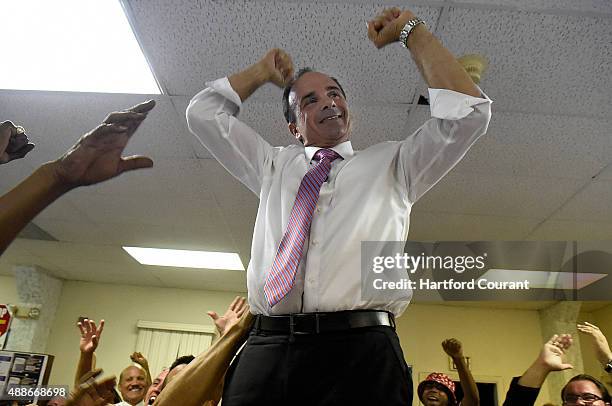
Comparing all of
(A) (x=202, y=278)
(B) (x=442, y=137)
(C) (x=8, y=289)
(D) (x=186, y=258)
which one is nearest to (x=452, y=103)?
(B) (x=442, y=137)

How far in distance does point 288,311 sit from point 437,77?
0.62 m

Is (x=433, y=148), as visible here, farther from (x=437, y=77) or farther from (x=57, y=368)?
(x=57, y=368)

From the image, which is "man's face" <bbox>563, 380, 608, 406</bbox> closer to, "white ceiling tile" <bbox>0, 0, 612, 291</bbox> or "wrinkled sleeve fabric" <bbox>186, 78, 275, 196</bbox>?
"white ceiling tile" <bbox>0, 0, 612, 291</bbox>

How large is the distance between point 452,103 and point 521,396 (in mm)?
1627

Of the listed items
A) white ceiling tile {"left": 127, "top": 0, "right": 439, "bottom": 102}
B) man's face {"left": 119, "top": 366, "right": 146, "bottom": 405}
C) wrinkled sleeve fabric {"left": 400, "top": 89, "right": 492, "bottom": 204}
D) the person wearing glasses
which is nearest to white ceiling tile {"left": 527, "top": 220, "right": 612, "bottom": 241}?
the person wearing glasses

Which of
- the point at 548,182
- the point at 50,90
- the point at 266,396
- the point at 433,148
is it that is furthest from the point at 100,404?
the point at 548,182

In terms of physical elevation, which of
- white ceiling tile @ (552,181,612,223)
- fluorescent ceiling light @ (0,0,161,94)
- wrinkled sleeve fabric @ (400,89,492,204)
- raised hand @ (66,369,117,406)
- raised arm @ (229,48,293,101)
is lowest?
raised hand @ (66,369,117,406)

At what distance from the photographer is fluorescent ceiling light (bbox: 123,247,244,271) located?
5312mm

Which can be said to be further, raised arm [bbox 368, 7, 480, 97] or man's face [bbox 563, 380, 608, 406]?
man's face [bbox 563, 380, 608, 406]

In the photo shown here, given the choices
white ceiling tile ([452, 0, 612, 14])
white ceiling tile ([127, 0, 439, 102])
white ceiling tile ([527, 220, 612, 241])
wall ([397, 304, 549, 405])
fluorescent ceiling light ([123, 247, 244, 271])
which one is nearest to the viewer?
white ceiling tile ([452, 0, 612, 14])

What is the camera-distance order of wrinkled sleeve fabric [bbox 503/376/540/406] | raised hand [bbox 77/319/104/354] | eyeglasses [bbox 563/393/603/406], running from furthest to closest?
raised hand [bbox 77/319/104/354], eyeglasses [bbox 563/393/603/406], wrinkled sleeve fabric [bbox 503/376/540/406]

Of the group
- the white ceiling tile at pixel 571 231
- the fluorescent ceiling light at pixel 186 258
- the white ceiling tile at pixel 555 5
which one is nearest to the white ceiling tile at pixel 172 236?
the fluorescent ceiling light at pixel 186 258

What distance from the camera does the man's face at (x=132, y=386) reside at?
3512 millimetres
